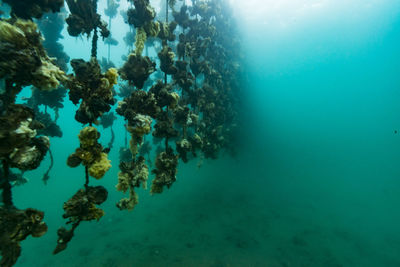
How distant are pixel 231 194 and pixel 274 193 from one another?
22.0 ft

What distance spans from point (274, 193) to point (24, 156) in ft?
79.7

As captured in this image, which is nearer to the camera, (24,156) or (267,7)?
(24,156)

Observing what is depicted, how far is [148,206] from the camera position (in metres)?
17.6

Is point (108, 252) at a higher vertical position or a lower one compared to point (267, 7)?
lower

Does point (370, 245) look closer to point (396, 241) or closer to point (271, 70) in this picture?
point (396, 241)

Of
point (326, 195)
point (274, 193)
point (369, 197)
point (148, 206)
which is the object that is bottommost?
point (369, 197)

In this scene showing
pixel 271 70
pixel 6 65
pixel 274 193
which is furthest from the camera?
pixel 271 70

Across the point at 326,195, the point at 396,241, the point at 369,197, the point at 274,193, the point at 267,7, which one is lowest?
the point at 396,241

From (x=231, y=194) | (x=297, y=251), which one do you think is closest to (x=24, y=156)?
(x=297, y=251)

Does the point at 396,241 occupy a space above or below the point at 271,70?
below

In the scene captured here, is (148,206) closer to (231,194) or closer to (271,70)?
(231,194)

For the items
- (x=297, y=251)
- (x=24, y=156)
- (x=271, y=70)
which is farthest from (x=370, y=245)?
(x=271, y=70)

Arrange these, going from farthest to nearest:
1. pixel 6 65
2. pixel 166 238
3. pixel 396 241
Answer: pixel 396 241 → pixel 166 238 → pixel 6 65

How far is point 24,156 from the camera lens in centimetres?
197
